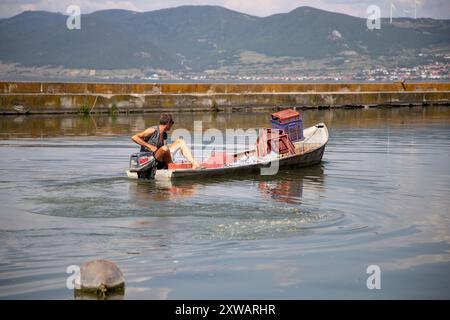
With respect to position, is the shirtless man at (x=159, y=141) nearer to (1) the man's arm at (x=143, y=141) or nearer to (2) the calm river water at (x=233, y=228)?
(1) the man's arm at (x=143, y=141)

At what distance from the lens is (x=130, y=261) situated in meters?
11.6

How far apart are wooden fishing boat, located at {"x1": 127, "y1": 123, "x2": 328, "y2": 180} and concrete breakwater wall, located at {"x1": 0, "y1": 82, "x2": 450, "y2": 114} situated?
1930 cm

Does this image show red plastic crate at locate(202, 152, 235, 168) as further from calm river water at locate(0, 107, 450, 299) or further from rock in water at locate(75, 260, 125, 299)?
rock in water at locate(75, 260, 125, 299)

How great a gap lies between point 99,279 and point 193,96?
3470cm

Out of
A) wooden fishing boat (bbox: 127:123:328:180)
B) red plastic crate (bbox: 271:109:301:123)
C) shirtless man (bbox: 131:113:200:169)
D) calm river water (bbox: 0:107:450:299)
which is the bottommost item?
calm river water (bbox: 0:107:450:299)

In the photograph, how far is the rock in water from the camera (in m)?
10.0

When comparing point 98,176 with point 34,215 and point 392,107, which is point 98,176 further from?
point 392,107

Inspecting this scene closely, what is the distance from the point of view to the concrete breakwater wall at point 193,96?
40.8 meters

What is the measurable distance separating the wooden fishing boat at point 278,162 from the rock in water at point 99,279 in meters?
8.10

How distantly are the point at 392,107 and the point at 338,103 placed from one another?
11.1 ft

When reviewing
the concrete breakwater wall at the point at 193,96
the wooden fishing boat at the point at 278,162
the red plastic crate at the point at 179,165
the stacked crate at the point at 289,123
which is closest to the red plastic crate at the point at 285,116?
the stacked crate at the point at 289,123

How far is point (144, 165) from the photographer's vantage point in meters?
18.2

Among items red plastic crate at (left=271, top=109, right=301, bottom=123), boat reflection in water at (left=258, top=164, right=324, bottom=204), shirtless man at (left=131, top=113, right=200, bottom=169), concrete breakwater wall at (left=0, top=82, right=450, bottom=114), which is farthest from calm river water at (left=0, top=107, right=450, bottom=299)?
concrete breakwater wall at (left=0, top=82, right=450, bottom=114)
